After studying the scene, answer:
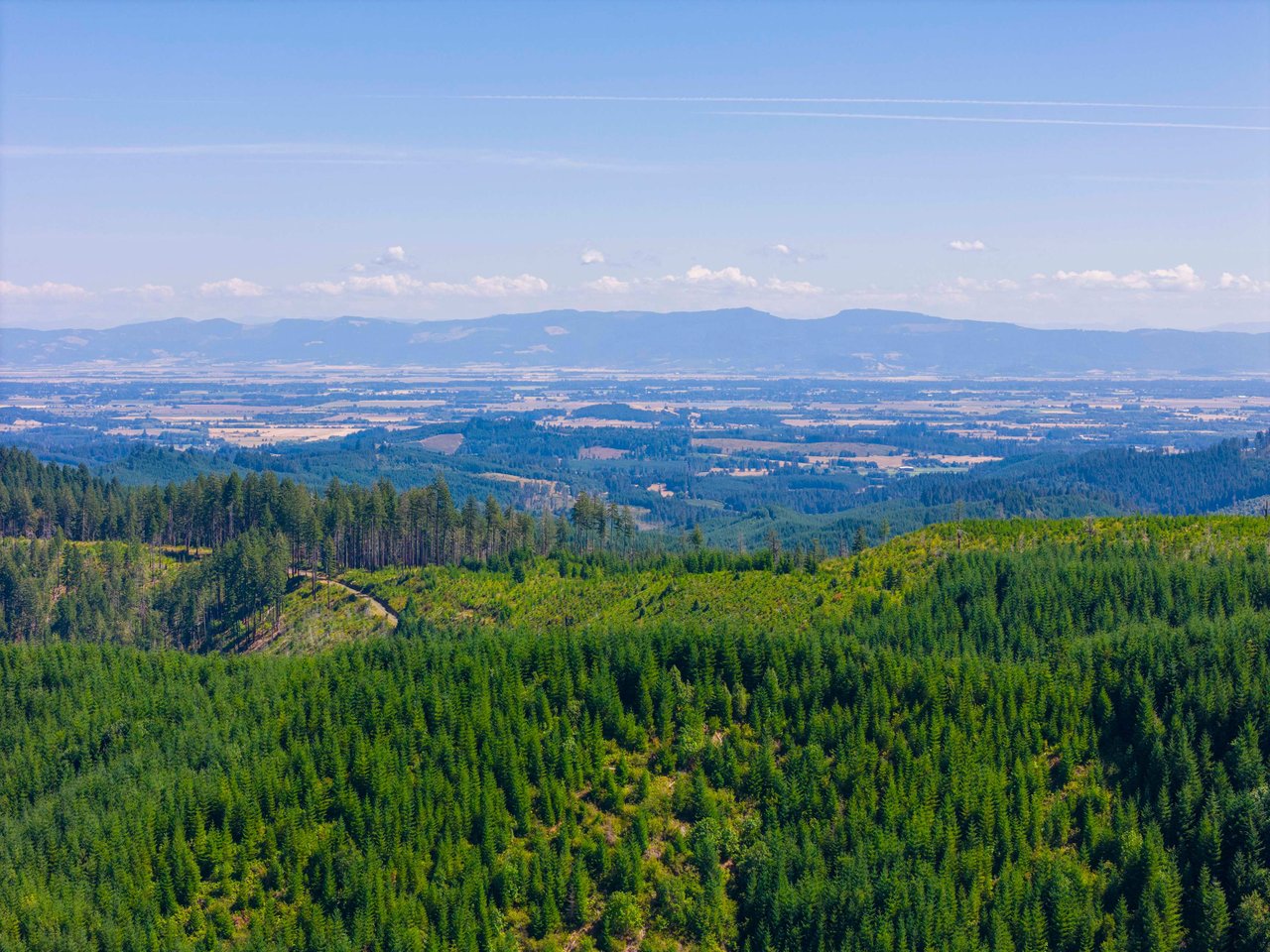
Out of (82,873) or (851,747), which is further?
(851,747)

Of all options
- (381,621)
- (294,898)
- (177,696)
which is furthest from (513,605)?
(294,898)

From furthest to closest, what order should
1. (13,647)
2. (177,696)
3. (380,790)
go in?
1. (13,647)
2. (177,696)
3. (380,790)

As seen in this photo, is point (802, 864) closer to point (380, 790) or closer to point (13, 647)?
point (380, 790)

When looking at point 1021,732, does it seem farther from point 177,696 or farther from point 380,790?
point 177,696

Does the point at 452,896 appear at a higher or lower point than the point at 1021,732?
lower

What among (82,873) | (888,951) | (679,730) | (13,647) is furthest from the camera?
(13,647)

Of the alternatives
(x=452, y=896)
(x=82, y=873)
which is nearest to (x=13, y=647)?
(x=82, y=873)
